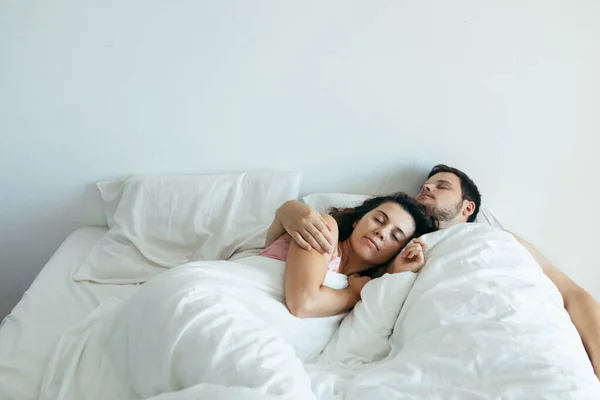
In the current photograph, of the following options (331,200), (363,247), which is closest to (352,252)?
(363,247)

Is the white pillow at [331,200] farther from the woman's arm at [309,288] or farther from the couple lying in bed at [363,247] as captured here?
the woman's arm at [309,288]

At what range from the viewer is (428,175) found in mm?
1743

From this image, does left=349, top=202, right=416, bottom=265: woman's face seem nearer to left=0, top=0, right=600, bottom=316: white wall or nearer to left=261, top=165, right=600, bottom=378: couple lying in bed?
left=261, top=165, right=600, bottom=378: couple lying in bed

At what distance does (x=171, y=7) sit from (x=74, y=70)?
0.36m

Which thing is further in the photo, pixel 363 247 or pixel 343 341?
pixel 363 247

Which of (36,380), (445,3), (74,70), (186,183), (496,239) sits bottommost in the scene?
(36,380)

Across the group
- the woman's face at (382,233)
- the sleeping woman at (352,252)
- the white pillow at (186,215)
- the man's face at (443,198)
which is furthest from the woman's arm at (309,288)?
the man's face at (443,198)

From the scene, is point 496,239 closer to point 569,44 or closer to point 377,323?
point 377,323

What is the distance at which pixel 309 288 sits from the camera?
3.74ft

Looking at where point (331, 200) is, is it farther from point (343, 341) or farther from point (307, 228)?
point (343, 341)

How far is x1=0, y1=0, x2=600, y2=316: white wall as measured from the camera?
1493mm

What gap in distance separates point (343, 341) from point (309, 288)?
15 centimetres

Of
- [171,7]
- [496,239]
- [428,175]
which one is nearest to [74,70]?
[171,7]

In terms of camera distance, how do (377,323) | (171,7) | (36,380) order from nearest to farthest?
1. (36,380)
2. (377,323)
3. (171,7)
